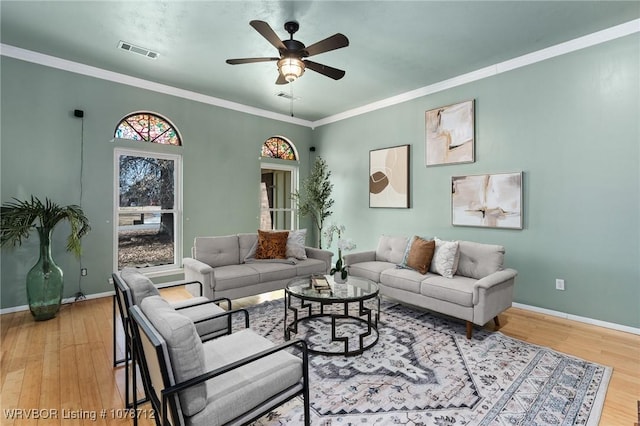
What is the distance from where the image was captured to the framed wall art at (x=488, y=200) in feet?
13.1

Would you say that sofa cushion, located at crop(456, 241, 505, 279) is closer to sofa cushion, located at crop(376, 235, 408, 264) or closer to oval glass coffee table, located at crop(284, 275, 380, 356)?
sofa cushion, located at crop(376, 235, 408, 264)

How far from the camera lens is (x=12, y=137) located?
385 cm

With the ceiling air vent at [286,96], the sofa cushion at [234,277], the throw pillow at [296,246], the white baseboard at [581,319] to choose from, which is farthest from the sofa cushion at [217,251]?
the white baseboard at [581,319]

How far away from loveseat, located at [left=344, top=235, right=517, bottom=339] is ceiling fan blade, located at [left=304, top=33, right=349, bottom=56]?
2497mm

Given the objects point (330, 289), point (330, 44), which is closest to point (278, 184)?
point (330, 289)

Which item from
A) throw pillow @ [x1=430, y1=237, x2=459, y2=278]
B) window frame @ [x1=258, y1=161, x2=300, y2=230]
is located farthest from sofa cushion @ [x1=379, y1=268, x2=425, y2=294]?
window frame @ [x1=258, y1=161, x2=300, y2=230]

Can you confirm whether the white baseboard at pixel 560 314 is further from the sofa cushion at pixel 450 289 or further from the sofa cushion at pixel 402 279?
the sofa cushion at pixel 402 279

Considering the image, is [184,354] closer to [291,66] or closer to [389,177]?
[291,66]

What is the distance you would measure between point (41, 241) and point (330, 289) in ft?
11.3

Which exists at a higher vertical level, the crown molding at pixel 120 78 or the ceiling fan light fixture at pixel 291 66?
the crown molding at pixel 120 78

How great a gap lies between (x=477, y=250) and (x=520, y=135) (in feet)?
5.52

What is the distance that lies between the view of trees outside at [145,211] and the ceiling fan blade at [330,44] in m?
3.52

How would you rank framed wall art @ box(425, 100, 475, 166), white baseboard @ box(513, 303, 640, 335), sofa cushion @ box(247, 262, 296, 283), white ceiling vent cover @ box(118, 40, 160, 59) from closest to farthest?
white baseboard @ box(513, 303, 640, 335)
white ceiling vent cover @ box(118, 40, 160, 59)
sofa cushion @ box(247, 262, 296, 283)
framed wall art @ box(425, 100, 475, 166)

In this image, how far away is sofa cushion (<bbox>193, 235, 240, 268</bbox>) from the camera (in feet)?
13.4
